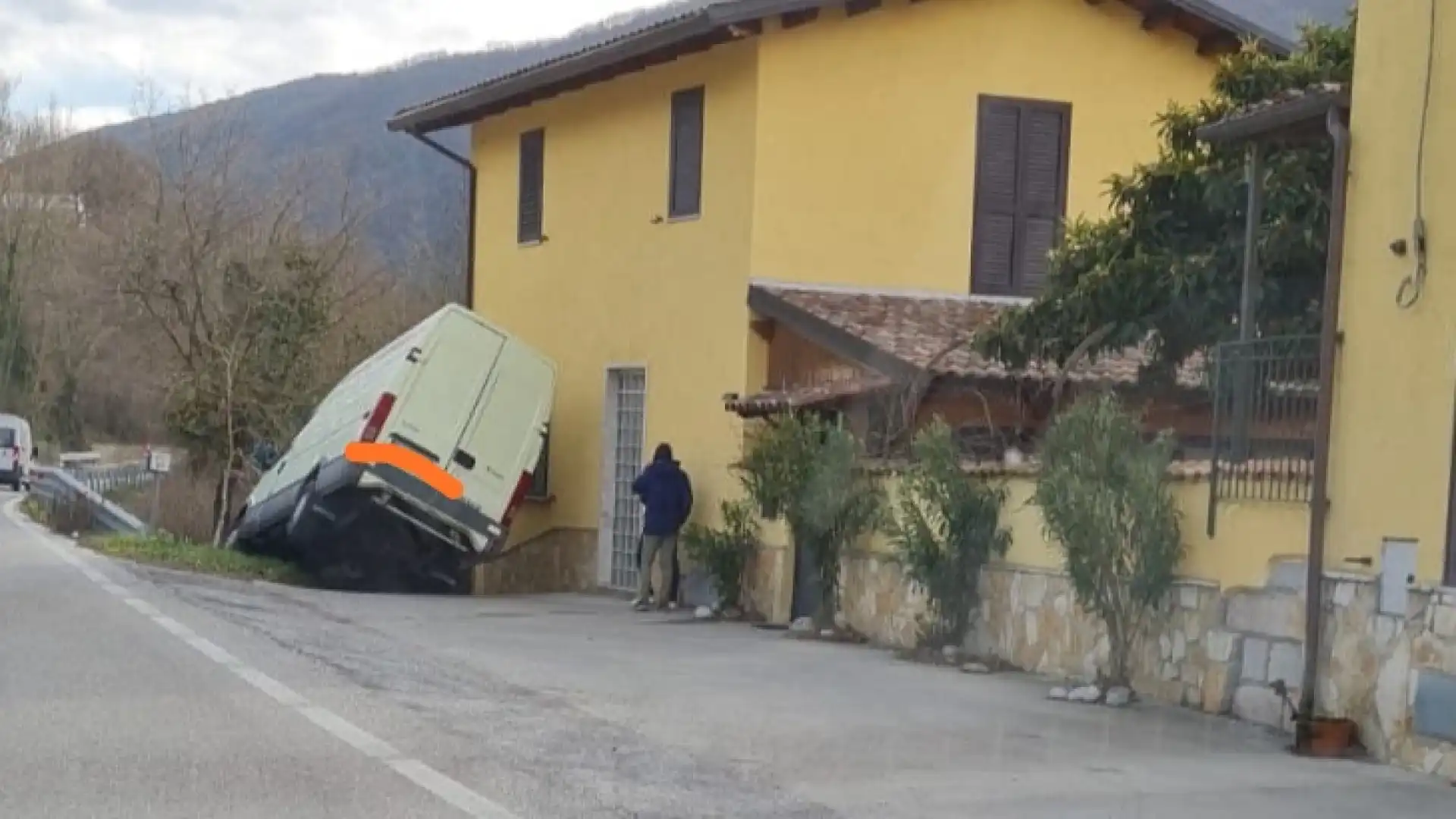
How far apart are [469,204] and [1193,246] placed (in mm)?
13855

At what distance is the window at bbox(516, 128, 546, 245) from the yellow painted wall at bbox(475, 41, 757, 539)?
189 mm

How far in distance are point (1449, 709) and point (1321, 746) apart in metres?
0.91

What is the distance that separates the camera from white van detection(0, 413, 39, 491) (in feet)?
158

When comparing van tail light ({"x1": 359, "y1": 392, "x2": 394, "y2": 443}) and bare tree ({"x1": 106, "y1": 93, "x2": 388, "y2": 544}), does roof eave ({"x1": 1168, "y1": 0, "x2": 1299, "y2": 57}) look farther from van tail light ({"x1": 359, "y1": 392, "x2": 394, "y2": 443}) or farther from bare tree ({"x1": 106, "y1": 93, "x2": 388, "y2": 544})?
bare tree ({"x1": 106, "y1": 93, "x2": 388, "y2": 544})

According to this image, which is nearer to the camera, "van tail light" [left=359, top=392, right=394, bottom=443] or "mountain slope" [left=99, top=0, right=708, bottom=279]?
"van tail light" [left=359, top=392, right=394, bottom=443]

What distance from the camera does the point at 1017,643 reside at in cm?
1381

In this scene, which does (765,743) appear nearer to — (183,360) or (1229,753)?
(1229,753)

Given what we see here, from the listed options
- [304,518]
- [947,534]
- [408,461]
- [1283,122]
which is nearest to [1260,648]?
[1283,122]

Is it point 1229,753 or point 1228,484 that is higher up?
point 1228,484

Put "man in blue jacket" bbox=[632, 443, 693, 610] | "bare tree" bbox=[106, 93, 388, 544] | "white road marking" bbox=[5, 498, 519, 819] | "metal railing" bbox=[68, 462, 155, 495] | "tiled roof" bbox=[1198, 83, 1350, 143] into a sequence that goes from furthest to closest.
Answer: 1. "metal railing" bbox=[68, 462, 155, 495]
2. "bare tree" bbox=[106, 93, 388, 544]
3. "man in blue jacket" bbox=[632, 443, 693, 610]
4. "tiled roof" bbox=[1198, 83, 1350, 143]
5. "white road marking" bbox=[5, 498, 519, 819]

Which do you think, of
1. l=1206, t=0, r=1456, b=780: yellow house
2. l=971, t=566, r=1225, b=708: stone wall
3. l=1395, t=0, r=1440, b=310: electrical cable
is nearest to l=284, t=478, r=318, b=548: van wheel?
l=971, t=566, r=1225, b=708: stone wall

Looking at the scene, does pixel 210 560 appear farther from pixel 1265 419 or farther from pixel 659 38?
pixel 1265 419

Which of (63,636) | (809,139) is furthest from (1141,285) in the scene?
(63,636)

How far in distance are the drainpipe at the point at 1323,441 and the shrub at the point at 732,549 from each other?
27.2 feet
